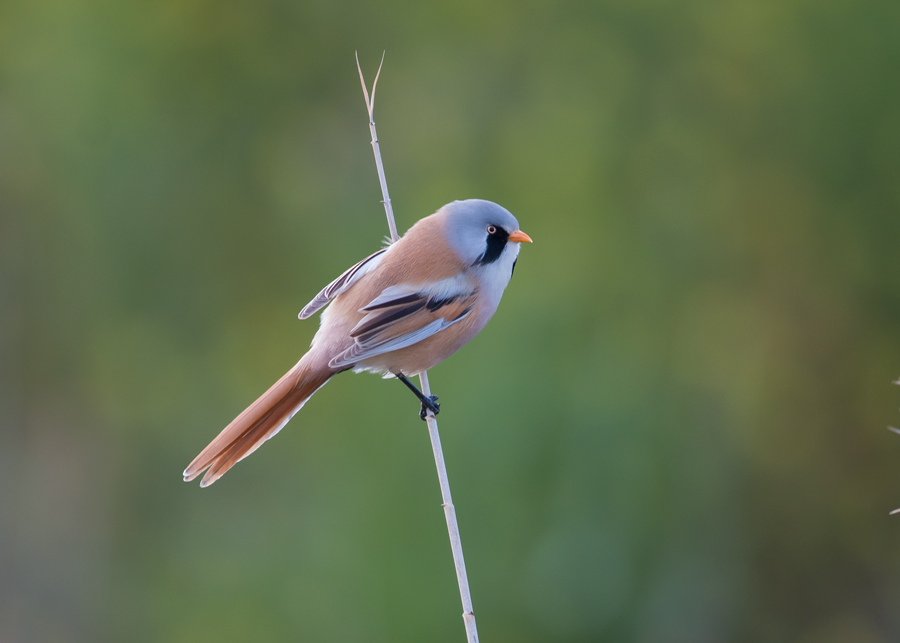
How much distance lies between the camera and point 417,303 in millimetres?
2773

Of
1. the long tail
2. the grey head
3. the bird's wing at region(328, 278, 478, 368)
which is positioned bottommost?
the long tail

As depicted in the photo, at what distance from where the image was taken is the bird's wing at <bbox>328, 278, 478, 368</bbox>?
271 centimetres

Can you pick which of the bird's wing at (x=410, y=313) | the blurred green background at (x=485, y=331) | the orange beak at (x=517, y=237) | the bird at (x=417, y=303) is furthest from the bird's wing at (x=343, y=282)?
the blurred green background at (x=485, y=331)

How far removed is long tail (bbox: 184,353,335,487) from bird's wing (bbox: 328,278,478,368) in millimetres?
167

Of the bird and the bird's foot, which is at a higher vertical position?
the bird

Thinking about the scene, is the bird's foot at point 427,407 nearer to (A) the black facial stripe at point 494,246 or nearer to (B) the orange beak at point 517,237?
(A) the black facial stripe at point 494,246

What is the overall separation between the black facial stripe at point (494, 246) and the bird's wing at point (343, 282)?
1.15ft

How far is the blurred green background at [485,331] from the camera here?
4.79 meters

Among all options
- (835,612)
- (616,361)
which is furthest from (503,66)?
(835,612)

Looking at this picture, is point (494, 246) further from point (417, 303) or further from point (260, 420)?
point (260, 420)

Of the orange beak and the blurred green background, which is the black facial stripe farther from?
the blurred green background

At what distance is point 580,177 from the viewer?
5.39 meters

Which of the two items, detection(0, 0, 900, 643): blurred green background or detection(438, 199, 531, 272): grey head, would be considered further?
detection(0, 0, 900, 643): blurred green background

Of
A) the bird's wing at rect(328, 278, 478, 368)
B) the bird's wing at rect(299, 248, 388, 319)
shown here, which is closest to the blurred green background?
the bird's wing at rect(299, 248, 388, 319)
